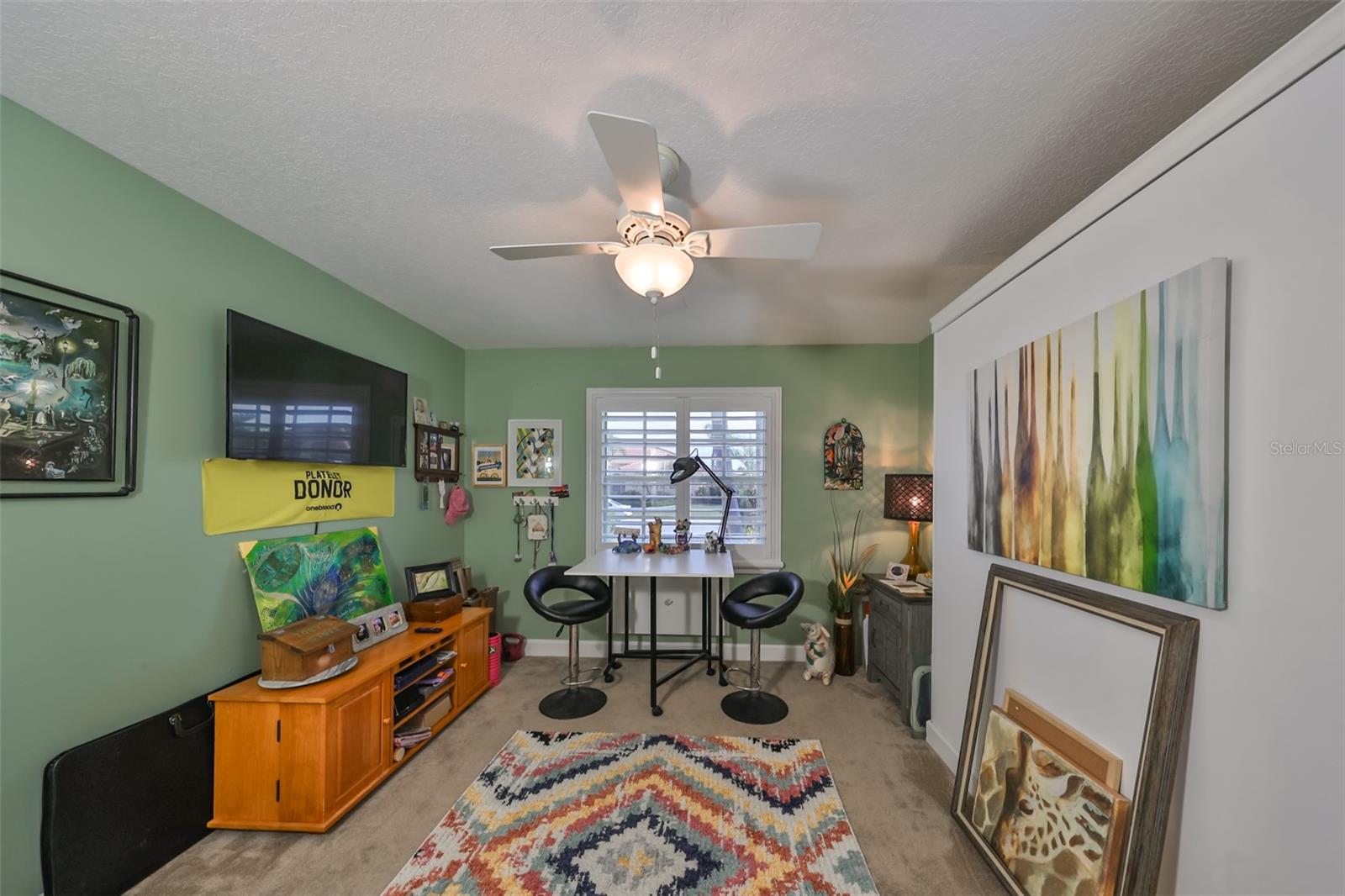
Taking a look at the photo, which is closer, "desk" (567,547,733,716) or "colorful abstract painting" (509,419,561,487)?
"desk" (567,547,733,716)

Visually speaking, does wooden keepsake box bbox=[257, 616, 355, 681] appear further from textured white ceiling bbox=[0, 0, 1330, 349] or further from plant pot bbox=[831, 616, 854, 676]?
plant pot bbox=[831, 616, 854, 676]

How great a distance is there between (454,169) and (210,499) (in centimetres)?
173

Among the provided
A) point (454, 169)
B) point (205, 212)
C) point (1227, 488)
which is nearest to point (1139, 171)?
point (1227, 488)

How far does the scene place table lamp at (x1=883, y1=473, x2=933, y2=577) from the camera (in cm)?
330

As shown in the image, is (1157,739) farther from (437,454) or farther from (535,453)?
(437,454)

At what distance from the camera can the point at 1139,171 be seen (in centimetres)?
134

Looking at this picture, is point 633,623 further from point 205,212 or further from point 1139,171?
point 1139,171

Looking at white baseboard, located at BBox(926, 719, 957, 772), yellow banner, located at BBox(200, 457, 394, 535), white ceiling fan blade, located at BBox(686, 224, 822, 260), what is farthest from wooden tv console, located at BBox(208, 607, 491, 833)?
white baseboard, located at BBox(926, 719, 957, 772)

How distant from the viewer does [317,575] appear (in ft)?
→ 8.05

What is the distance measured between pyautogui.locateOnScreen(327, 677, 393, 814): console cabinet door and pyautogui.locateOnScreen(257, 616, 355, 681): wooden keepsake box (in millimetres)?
198

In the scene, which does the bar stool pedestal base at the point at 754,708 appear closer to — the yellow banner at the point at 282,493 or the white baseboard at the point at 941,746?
the white baseboard at the point at 941,746

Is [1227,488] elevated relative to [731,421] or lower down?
lower down

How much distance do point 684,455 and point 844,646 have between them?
1.88 meters

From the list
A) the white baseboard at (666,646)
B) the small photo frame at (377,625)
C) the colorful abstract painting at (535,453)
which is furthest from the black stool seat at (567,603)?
the colorful abstract painting at (535,453)
